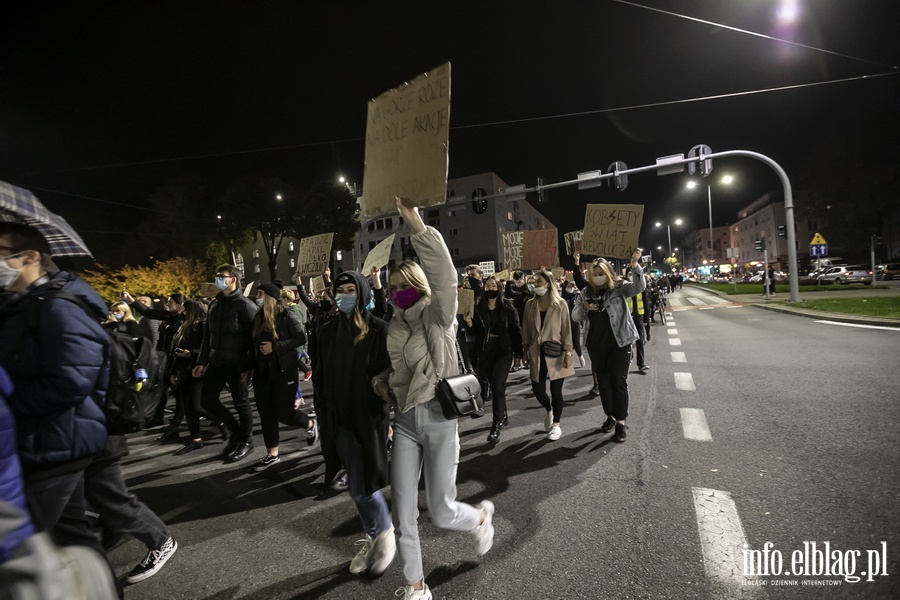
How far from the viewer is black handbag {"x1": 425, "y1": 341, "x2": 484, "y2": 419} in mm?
2344

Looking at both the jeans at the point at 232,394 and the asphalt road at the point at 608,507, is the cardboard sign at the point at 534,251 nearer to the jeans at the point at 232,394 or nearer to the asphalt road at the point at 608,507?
the asphalt road at the point at 608,507

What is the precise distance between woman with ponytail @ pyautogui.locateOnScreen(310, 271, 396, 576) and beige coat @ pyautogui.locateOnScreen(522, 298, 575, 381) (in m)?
2.68

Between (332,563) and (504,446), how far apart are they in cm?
238

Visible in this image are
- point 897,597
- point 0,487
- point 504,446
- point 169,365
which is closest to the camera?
point 0,487

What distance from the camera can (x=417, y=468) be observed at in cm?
249

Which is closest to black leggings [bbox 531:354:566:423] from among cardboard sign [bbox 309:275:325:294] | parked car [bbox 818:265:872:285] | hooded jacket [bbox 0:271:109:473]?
hooded jacket [bbox 0:271:109:473]

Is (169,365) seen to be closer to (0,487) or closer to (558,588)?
(0,487)

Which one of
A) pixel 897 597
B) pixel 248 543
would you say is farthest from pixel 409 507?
pixel 897 597

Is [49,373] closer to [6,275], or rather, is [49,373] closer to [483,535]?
[6,275]

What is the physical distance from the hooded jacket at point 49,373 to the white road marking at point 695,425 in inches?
194

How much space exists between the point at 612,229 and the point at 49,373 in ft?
23.1

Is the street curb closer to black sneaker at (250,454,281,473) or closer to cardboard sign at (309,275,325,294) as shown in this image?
cardboard sign at (309,275,325,294)

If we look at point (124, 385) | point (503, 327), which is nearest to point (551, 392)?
point (503, 327)

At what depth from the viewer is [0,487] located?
1506mm
